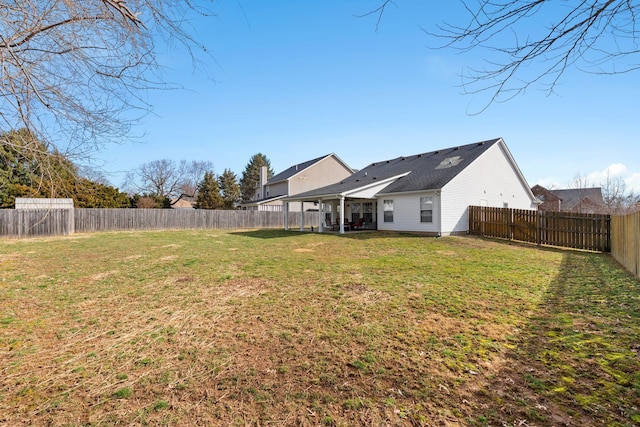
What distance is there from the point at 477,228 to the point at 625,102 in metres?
13.3

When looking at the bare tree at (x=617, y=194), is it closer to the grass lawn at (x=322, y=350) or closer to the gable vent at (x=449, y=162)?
the gable vent at (x=449, y=162)

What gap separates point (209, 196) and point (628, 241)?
40399mm

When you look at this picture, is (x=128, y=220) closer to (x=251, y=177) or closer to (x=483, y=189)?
(x=483, y=189)

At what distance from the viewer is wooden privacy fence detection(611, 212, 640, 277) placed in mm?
6609

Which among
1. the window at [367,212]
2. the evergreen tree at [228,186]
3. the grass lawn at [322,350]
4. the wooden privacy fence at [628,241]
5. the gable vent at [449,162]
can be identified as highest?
the evergreen tree at [228,186]

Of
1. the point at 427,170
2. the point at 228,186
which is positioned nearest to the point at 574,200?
the point at 427,170

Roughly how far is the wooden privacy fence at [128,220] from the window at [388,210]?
12315mm

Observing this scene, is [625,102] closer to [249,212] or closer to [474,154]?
[474,154]

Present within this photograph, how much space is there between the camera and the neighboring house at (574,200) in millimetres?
38781

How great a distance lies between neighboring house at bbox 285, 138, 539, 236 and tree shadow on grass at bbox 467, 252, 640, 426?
419 inches

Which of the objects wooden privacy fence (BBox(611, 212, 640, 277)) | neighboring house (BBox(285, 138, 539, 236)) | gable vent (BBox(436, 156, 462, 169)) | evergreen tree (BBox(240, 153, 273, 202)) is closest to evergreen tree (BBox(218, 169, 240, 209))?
evergreen tree (BBox(240, 153, 273, 202))

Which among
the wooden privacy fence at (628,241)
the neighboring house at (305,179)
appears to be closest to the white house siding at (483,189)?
the wooden privacy fence at (628,241)

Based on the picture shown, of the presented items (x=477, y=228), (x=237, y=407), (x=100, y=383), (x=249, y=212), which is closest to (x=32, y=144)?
(x=100, y=383)

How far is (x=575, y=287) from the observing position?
19.7 ft
